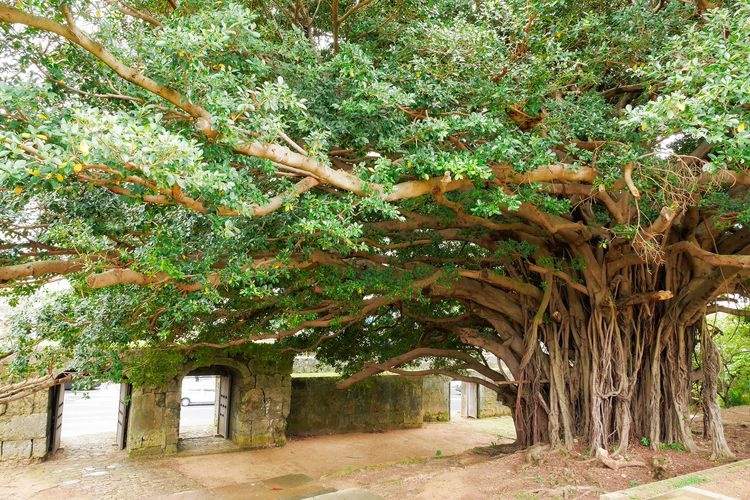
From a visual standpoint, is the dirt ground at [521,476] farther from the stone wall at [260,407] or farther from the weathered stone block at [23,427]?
the weathered stone block at [23,427]

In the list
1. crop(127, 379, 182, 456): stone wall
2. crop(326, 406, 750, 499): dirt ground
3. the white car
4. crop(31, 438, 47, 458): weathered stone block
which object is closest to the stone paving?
crop(31, 438, 47, 458): weathered stone block

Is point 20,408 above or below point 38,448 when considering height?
above

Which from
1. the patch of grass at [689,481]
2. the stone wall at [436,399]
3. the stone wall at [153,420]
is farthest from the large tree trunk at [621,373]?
the stone wall at [436,399]

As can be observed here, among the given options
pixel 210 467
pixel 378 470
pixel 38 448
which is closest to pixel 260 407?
pixel 210 467

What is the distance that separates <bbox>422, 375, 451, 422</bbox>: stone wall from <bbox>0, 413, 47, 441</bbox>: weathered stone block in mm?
9370

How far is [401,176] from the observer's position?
4637 mm

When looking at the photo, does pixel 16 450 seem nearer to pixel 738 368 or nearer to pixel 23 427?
pixel 23 427

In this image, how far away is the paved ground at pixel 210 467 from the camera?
7.77 meters

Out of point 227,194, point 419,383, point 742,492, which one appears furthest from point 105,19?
point 419,383

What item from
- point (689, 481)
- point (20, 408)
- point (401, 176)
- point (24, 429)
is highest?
point (401, 176)

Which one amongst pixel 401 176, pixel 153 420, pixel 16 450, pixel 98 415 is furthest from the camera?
pixel 98 415

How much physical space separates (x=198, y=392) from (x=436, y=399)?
11.8 m

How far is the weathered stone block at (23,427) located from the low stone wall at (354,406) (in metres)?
Answer: 5.11

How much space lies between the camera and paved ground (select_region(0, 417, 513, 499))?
777 centimetres
